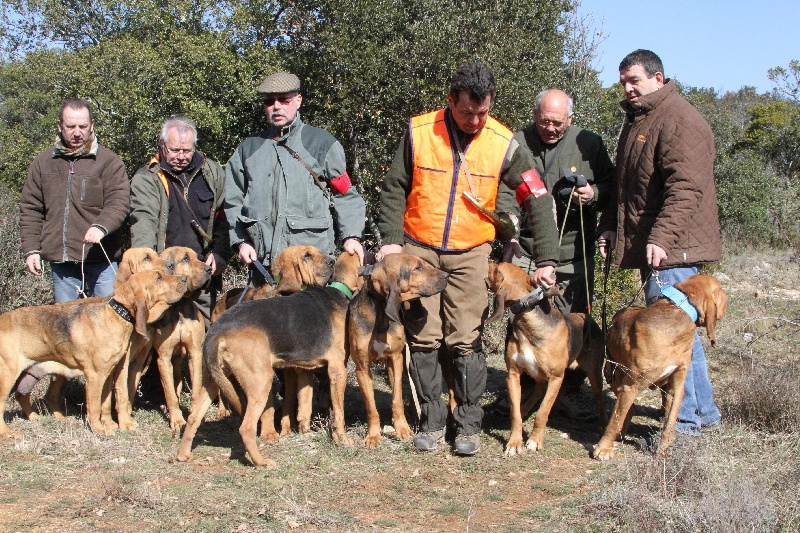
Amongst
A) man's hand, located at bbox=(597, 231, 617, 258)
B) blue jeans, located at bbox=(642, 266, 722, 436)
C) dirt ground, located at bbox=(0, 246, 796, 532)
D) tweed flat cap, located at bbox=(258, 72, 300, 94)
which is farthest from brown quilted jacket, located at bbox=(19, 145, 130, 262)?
blue jeans, located at bbox=(642, 266, 722, 436)

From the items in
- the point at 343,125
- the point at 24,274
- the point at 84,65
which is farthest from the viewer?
Result: the point at 84,65

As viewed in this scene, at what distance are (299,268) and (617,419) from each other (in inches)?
109

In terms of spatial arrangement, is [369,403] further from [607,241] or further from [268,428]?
[607,241]

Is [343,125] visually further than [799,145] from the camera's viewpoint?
No

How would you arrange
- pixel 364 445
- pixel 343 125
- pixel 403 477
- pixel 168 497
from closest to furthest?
pixel 168 497 → pixel 403 477 → pixel 364 445 → pixel 343 125

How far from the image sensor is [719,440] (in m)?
5.62

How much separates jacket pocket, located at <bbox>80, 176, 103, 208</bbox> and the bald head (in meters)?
3.92

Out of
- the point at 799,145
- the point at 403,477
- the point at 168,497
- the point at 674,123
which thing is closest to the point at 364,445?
the point at 403,477

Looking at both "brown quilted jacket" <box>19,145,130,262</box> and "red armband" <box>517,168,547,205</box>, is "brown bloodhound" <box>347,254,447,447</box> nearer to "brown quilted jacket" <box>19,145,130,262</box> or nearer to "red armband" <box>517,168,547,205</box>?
"red armband" <box>517,168,547,205</box>

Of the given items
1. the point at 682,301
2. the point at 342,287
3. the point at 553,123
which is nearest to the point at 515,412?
the point at 682,301

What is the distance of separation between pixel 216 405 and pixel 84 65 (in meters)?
7.69

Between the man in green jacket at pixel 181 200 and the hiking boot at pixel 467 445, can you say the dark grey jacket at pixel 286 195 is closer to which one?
the man in green jacket at pixel 181 200

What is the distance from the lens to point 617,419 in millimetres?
5734

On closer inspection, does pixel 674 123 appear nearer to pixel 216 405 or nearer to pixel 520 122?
pixel 216 405
